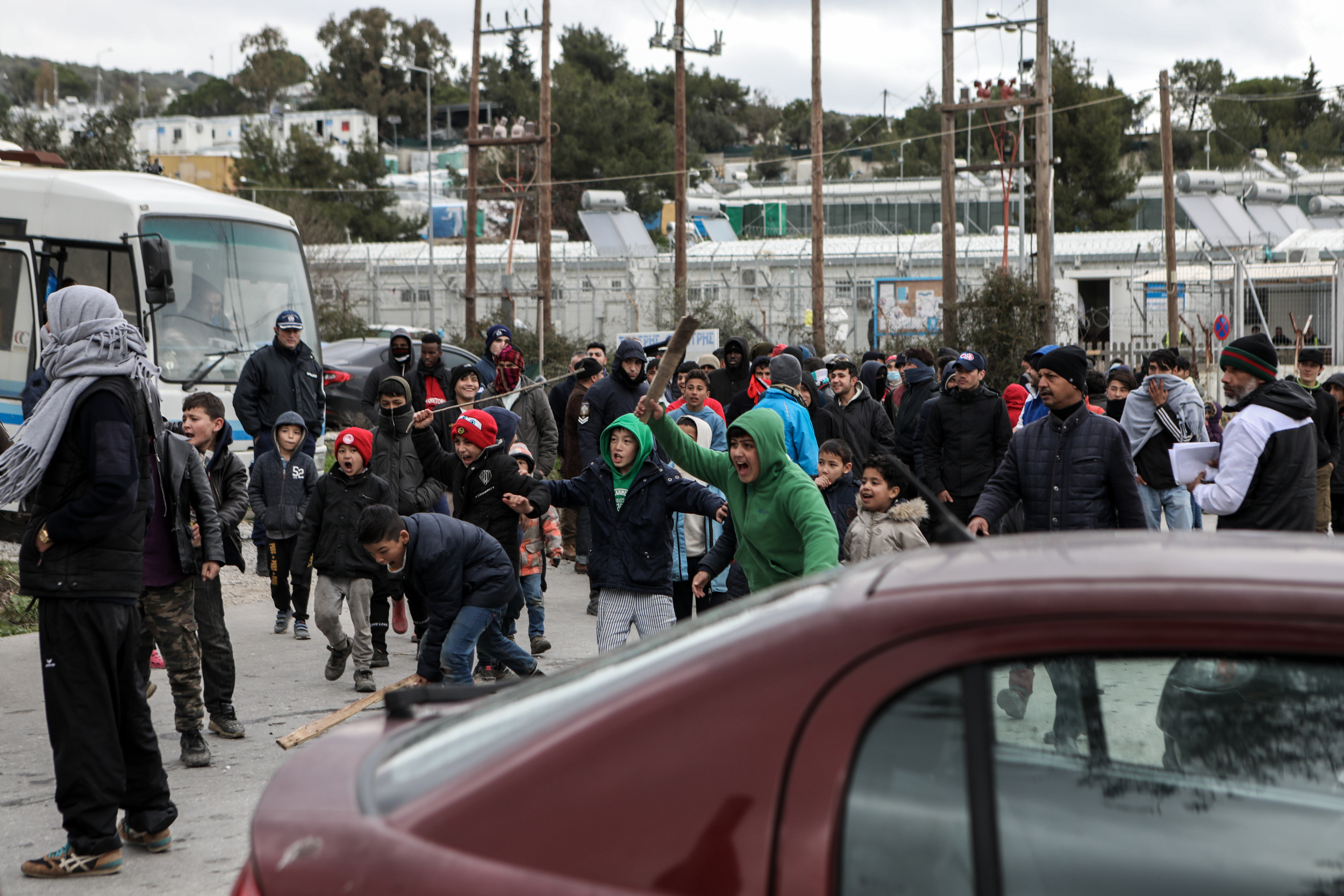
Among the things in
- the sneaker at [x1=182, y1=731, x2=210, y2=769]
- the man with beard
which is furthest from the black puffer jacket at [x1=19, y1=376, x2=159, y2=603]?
the man with beard

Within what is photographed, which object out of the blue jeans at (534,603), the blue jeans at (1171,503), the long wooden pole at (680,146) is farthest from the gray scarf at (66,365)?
the long wooden pole at (680,146)

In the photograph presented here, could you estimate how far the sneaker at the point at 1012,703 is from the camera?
6.09ft

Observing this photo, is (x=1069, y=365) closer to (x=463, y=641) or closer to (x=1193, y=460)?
(x=1193, y=460)

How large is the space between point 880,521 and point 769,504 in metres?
1.17

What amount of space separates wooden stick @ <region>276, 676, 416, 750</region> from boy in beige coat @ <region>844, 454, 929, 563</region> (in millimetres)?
2343

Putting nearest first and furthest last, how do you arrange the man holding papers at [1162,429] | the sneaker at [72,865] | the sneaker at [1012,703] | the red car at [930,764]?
the red car at [930,764] → the sneaker at [1012,703] → the sneaker at [72,865] → the man holding papers at [1162,429]

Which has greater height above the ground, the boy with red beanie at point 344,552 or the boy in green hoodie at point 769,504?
the boy in green hoodie at point 769,504

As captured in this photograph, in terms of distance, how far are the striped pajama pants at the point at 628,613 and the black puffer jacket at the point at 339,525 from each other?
1.65 metres

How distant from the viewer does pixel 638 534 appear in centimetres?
672

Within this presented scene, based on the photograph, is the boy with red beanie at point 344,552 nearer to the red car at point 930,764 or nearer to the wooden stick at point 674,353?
the wooden stick at point 674,353

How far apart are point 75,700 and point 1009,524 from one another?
5.64 m

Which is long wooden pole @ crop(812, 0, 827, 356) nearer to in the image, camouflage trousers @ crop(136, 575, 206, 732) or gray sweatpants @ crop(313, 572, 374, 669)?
gray sweatpants @ crop(313, 572, 374, 669)

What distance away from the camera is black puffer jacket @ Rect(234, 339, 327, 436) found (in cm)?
1051

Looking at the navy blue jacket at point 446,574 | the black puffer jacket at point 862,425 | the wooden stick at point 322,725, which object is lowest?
the wooden stick at point 322,725
